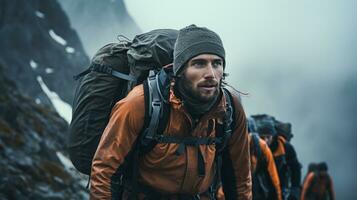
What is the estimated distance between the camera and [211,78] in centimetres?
429

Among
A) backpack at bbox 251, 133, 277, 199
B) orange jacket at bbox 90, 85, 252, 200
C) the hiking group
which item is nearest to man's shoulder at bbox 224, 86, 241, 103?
the hiking group

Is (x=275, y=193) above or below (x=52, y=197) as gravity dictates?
below

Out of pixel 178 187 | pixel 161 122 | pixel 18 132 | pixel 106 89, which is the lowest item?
pixel 178 187

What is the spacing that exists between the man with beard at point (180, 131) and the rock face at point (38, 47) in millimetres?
68369

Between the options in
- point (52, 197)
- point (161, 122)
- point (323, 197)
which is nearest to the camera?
point (161, 122)

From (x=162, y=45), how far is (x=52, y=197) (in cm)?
1513

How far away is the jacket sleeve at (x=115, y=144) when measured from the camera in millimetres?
4270

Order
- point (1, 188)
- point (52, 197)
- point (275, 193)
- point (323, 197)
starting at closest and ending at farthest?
1. point (275, 193)
2. point (1, 188)
3. point (323, 197)
4. point (52, 197)

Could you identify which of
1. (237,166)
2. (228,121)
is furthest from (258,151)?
(228,121)

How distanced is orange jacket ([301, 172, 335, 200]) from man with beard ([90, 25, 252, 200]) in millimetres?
12772

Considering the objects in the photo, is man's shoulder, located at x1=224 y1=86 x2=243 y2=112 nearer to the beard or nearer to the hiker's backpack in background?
the beard

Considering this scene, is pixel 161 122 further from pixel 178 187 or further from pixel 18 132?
pixel 18 132

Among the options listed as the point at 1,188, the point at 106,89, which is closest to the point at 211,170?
the point at 106,89

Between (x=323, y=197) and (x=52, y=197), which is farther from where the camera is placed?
(x=52, y=197)
